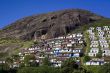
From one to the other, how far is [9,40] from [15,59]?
140 feet

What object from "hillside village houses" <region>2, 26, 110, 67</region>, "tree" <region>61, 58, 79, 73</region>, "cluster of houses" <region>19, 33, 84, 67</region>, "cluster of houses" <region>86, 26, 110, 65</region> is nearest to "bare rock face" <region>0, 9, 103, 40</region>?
"hillside village houses" <region>2, 26, 110, 67</region>

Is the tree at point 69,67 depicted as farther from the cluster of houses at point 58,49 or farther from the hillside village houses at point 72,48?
the cluster of houses at point 58,49

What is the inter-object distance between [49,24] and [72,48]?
133 feet

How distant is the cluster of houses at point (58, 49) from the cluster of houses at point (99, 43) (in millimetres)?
3633

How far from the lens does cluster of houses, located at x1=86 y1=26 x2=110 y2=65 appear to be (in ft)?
333

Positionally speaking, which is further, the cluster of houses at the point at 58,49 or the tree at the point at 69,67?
the cluster of houses at the point at 58,49

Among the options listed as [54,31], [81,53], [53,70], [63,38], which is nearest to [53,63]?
[81,53]

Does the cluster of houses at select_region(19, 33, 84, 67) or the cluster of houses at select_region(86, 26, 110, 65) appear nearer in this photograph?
the cluster of houses at select_region(86, 26, 110, 65)

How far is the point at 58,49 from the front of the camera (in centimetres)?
12225

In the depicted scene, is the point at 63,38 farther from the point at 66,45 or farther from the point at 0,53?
the point at 0,53

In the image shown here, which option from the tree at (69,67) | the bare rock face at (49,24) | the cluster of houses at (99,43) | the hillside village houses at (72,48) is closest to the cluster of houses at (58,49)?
the hillside village houses at (72,48)

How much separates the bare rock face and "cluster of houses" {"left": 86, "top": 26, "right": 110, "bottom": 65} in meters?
13.9

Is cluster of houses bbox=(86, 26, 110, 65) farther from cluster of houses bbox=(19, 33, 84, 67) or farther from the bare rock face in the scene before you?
the bare rock face

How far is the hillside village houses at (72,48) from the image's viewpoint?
10816 centimetres
